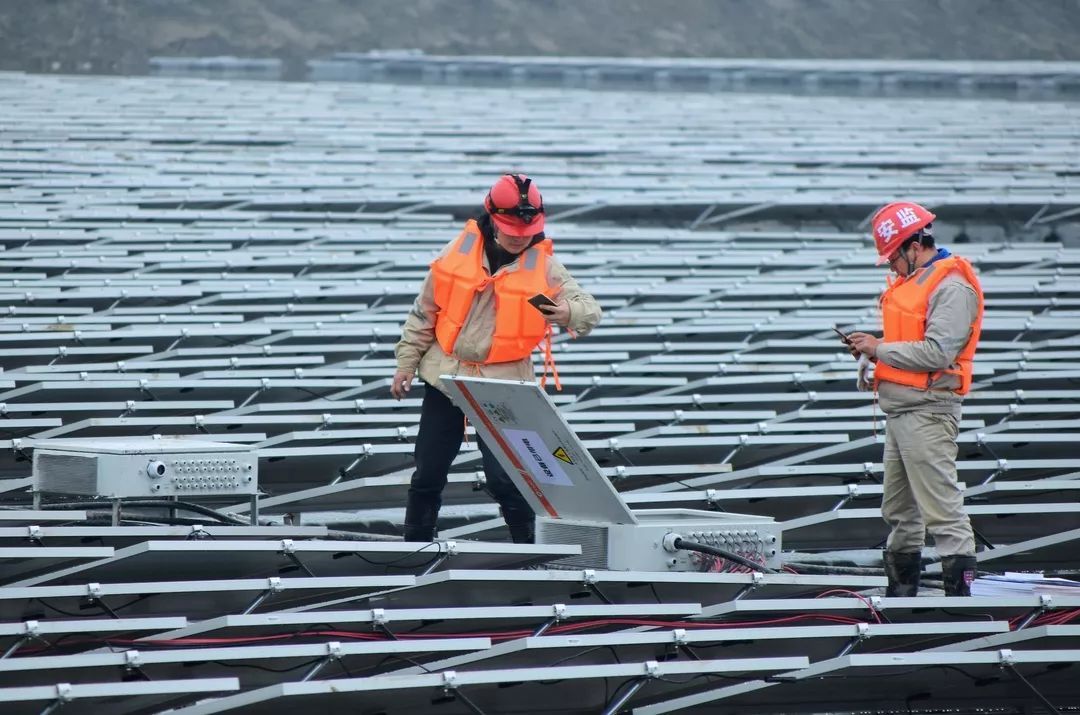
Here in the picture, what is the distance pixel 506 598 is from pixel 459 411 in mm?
Answer: 888

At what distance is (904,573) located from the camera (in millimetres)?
5672

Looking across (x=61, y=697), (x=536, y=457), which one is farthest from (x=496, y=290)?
(x=61, y=697)

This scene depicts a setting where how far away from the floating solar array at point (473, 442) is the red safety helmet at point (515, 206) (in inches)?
45.6

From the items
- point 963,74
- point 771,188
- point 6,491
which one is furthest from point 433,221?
point 963,74

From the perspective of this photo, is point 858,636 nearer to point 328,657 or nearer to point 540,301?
point 540,301

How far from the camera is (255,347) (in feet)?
28.3

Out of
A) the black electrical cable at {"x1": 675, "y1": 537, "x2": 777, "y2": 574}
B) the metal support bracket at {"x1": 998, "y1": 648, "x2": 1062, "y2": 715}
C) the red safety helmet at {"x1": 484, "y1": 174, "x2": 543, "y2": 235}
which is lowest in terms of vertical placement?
the metal support bracket at {"x1": 998, "y1": 648, "x2": 1062, "y2": 715}

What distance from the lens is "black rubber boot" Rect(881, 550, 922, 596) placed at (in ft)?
18.5

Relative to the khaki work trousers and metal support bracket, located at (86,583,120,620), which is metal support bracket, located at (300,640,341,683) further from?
the khaki work trousers

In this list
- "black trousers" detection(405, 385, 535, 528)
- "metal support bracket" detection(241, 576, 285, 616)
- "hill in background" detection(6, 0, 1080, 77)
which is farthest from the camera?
"hill in background" detection(6, 0, 1080, 77)

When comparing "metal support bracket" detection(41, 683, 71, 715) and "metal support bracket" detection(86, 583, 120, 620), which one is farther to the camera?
"metal support bracket" detection(86, 583, 120, 620)

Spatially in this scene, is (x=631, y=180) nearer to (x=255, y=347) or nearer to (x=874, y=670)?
(x=255, y=347)

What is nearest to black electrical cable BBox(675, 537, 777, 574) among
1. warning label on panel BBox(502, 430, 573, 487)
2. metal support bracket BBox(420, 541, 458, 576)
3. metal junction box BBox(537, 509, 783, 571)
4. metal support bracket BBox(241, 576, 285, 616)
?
metal junction box BBox(537, 509, 783, 571)

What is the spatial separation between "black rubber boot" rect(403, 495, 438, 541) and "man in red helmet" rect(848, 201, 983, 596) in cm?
168
